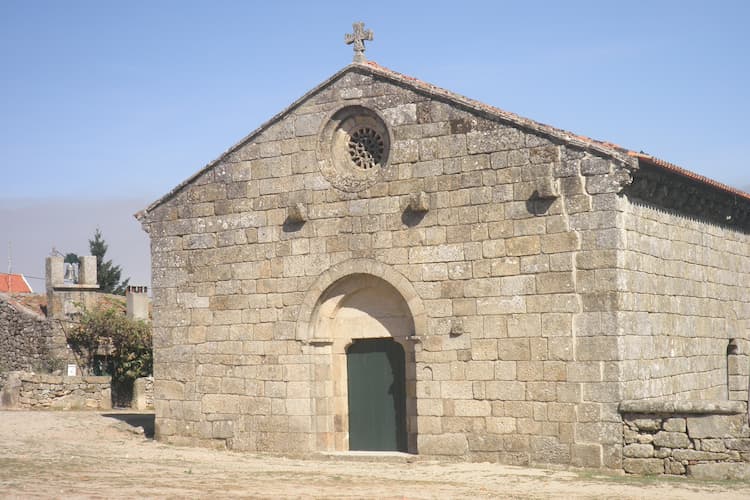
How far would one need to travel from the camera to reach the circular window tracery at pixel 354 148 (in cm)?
1586

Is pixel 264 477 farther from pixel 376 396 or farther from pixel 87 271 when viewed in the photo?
pixel 87 271

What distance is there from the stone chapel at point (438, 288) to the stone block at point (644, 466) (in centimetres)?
3

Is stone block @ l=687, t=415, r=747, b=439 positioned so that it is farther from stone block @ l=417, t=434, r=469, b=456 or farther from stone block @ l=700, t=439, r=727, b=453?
stone block @ l=417, t=434, r=469, b=456

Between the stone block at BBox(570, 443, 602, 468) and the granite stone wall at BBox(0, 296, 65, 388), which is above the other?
the granite stone wall at BBox(0, 296, 65, 388)

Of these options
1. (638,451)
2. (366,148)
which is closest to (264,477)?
(638,451)

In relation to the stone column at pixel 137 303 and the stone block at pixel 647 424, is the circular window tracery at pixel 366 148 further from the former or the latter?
the stone column at pixel 137 303

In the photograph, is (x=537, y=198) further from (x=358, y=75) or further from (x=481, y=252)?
(x=358, y=75)

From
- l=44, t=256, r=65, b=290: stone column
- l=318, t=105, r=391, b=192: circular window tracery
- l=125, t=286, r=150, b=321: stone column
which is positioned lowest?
l=125, t=286, r=150, b=321: stone column

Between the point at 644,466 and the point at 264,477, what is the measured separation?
4.90m

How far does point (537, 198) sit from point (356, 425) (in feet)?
15.4

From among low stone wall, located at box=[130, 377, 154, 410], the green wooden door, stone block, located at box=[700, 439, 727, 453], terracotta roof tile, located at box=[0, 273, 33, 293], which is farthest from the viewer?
terracotta roof tile, located at box=[0, 273, 33, 293]

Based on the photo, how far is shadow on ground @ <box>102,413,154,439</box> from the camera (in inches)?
732

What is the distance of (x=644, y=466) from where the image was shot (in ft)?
43.7

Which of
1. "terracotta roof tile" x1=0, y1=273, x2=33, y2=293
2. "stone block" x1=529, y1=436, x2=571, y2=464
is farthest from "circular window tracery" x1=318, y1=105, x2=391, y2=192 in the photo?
"terracotta roof tile" x1=0, y1=273, x2=33, y2=293
